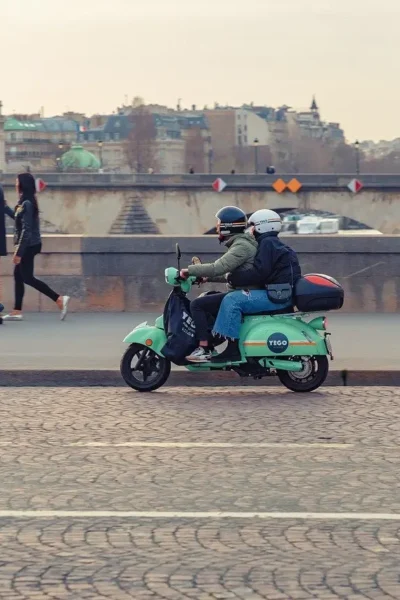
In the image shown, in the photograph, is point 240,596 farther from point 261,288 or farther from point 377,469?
point 261,288

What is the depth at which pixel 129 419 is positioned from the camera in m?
8.77

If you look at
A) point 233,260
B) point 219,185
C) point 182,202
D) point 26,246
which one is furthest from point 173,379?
point 182,202

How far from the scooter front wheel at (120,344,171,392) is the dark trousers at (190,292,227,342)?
38cm

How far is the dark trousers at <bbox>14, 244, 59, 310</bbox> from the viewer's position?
47.4ft

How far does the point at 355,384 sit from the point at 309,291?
3.82 feet

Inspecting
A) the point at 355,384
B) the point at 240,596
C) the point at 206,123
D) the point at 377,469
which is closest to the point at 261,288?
the point at 355,384

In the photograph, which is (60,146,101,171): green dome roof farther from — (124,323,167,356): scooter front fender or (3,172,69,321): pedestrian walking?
(124,323,167,356): scooter front fender

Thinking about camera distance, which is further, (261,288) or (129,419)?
(261,288)

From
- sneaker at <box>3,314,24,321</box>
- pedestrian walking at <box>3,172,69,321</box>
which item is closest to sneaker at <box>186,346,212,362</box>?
pedestrian walking at <box>3,172,69,321</box>

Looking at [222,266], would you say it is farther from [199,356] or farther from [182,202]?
[182,202]

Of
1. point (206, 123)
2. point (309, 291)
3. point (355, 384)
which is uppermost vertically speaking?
point (206, 123)

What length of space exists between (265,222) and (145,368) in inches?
52.5

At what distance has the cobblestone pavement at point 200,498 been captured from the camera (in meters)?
4.99

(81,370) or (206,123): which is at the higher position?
(206,123)
